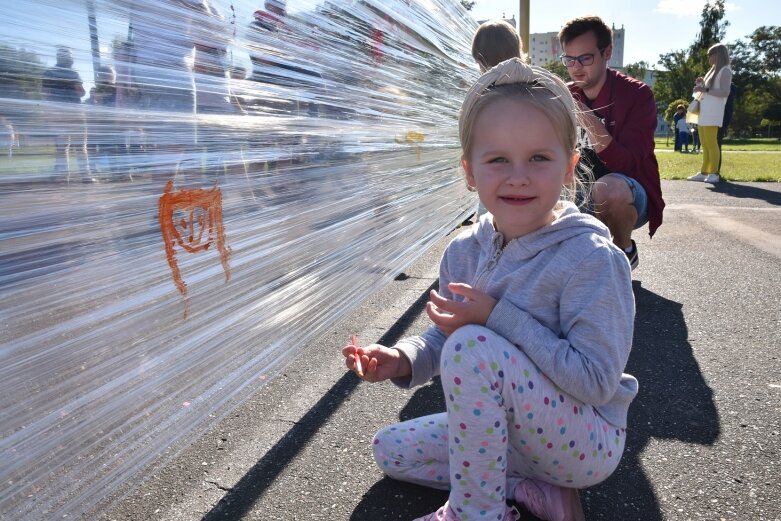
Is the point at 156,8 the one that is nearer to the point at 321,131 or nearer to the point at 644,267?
the point at 321,131

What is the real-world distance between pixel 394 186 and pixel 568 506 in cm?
184

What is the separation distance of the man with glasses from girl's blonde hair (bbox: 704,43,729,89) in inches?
222

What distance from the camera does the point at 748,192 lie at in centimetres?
696

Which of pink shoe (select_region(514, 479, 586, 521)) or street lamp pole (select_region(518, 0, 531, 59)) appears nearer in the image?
pink shoe (select_region(514, 479, 586, 521))

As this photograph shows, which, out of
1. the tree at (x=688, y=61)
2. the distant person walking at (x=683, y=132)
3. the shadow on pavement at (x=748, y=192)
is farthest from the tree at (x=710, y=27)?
the shadow on pavement at (x=748, y=192)

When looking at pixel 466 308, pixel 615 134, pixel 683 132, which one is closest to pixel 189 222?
pixel 466 308

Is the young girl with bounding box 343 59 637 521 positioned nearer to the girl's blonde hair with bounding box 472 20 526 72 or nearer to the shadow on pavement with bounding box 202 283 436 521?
the shadow on pavement with bounding box 202 283 436 521

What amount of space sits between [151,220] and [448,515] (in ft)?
2.84

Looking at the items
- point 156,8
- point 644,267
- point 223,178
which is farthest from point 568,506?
point 644,267

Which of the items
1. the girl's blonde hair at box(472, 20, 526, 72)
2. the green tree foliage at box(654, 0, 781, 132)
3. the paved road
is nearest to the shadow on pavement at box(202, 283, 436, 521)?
the paved road

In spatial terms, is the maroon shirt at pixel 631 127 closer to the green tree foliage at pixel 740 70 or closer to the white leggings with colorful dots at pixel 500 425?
the white leggings with colorful dots at pixel 500 425

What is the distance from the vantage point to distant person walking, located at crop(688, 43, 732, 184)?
26.3ft

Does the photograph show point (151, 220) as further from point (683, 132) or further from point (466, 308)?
point (683, 132)

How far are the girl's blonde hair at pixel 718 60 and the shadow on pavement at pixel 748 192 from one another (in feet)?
4.80
